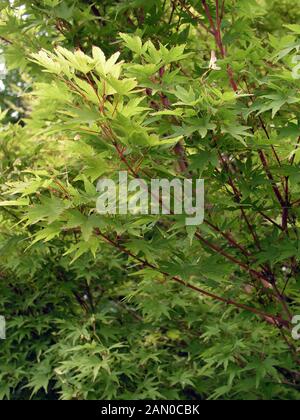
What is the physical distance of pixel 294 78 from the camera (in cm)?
177

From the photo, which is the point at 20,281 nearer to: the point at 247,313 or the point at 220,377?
the point at 220,377

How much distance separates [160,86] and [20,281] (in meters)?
1.89

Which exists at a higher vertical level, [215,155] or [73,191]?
[215,155]

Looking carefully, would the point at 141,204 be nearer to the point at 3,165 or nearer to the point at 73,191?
the point at 73,191

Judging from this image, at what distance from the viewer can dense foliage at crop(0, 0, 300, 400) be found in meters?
1.79

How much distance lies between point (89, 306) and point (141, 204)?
5.95 feet

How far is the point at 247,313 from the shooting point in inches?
97.7

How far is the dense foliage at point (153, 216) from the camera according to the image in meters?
1.79

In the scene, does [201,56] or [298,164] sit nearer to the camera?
[298,164]

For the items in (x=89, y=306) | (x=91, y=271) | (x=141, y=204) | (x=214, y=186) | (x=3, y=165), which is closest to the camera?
(x=141, y=204)

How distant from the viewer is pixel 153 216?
1944 millimetres

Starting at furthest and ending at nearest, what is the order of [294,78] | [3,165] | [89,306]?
1. [89,306]
2. [3,165]
3. [294,78]

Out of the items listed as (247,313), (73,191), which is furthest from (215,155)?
(247,313)

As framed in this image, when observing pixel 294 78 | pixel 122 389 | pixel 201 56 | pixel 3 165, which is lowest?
pixel 122 389
